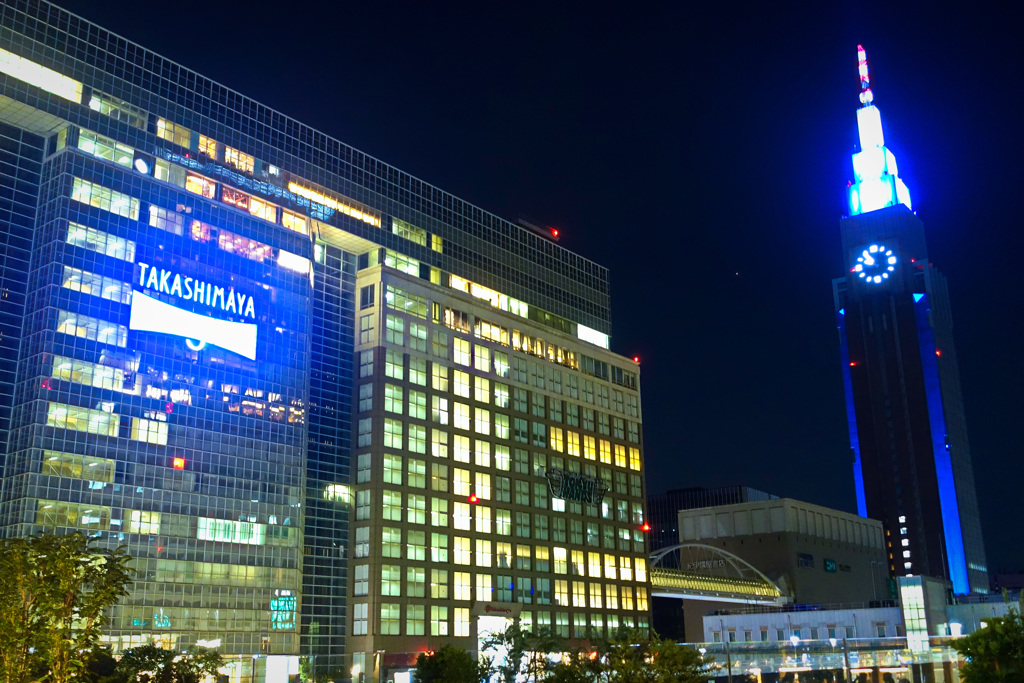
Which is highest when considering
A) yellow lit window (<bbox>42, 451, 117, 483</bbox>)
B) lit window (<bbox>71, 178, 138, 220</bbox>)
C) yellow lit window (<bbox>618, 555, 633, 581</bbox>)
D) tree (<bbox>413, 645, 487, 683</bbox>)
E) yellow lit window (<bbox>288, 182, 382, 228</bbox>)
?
yellow lit window (<bbox>288, 182, 382, 228</bbox>)

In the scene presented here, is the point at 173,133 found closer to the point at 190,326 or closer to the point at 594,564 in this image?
the point at 190,326

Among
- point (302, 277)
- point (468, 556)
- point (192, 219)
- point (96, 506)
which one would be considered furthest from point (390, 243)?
point (96, 506)

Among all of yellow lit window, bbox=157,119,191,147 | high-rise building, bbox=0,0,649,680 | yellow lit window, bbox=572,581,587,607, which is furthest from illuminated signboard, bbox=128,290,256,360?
yellow lit window, bbox=572,581,587,607

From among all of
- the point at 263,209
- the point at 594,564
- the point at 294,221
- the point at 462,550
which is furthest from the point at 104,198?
the point at 594,564

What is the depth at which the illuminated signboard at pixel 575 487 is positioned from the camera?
513 feet

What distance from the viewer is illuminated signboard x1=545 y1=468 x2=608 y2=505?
513 ft

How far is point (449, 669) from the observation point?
8162cm

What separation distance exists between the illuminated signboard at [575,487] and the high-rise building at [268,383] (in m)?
0.56

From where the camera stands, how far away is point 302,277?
127 meters

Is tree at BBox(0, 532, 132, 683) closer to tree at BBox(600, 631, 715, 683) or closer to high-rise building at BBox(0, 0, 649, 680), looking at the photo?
tree at BBox(600, 631, 715, 683)

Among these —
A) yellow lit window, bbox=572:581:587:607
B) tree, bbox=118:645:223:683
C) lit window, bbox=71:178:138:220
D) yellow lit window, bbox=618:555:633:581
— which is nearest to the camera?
tree, bbox=118:645:223:683

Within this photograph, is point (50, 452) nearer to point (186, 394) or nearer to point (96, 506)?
point (96, 506)

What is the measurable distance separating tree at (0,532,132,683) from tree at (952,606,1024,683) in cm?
3520

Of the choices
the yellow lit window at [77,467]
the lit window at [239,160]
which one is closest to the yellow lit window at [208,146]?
the lit window at [239,160]
